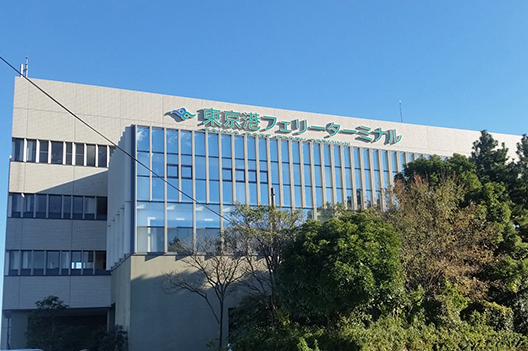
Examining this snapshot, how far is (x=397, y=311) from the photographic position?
18703 mm

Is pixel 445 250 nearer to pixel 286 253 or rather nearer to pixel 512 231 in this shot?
pixel 512 231

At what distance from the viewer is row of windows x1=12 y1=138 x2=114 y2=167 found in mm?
33781

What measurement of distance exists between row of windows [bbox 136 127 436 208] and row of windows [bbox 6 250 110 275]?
9.22 meters

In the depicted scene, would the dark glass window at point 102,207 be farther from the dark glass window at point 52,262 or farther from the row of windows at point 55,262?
the dark glass window at point 52,262

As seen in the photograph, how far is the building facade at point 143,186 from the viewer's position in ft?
88.4

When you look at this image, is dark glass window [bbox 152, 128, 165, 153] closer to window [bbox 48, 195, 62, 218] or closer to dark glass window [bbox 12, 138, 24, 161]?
window [bbox 48, 195, 62, 218]

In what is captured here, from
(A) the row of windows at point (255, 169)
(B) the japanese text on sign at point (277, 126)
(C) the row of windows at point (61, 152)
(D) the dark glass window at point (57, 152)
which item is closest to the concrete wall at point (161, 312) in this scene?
(A) the row of windows at point (255, 169)

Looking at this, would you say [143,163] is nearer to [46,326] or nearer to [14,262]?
[46,326]

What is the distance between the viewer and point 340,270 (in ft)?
54.0

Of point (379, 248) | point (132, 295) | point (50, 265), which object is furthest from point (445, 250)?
point (50, 265)

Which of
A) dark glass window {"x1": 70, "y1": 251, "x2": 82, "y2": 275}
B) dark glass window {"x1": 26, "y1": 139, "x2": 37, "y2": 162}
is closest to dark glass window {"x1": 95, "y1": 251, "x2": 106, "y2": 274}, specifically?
dark glass window {"x1": 70, "y1": 251, "x2": 82, "y2": 275}

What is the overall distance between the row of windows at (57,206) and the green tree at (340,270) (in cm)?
2011

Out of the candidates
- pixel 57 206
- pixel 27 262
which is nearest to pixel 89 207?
pixel 57 206

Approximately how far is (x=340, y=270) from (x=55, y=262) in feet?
74.0
